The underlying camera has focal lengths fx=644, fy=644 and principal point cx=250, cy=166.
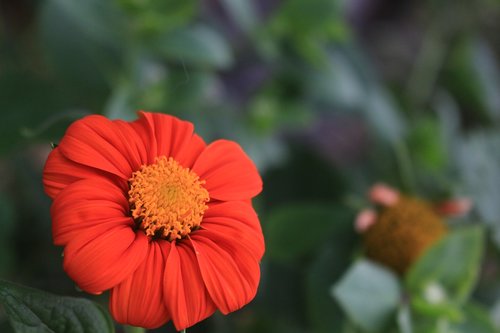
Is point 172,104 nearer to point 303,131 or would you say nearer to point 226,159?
point 226,159

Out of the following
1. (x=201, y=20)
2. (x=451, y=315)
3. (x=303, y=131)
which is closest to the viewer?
(x=451, y=315)

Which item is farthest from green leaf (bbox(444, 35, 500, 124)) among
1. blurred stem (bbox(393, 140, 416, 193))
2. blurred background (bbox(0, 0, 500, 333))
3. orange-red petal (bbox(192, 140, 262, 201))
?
orange-red petal (bbox(192, 140, 262, 201))

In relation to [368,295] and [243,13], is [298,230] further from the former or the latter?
[243,13]

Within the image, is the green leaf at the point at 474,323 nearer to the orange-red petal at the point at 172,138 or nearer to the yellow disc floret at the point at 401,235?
the yellow disc floret at the point at 401,235

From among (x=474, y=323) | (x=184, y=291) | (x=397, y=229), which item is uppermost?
(x=184, y=291)

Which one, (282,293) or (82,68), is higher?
(82,68)

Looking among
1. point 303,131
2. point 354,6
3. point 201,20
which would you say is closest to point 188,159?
point 201,20

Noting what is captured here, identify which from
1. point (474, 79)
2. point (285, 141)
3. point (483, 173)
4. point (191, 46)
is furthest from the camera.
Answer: point (474, 79)

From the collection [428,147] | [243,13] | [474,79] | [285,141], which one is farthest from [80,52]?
[474,79]
